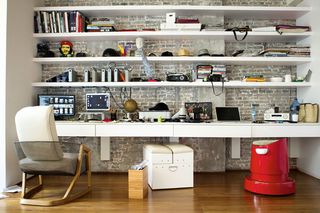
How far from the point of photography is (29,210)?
2961 millimetres

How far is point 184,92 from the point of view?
185 inches

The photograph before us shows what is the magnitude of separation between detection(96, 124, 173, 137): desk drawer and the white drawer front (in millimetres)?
1266

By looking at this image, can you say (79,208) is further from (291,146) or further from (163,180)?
(291,146)

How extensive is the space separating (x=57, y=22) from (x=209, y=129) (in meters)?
2.91

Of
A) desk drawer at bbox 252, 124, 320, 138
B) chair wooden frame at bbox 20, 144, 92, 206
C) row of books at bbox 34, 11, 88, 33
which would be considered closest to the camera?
chair wooden frame at bbox 20, 144, 92, 206

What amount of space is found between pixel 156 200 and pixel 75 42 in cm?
300

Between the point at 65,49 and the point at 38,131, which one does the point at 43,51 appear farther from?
the point at 38,131

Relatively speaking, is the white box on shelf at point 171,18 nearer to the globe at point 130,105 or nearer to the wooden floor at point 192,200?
the globe at point 130,105

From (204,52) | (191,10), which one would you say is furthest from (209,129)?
(191,10)

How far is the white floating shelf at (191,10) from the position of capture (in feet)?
14.4

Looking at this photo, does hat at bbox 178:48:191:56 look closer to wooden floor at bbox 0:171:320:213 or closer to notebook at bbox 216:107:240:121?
notebook at bbox 216:107:240:121

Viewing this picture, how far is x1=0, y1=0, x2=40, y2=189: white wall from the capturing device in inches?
149

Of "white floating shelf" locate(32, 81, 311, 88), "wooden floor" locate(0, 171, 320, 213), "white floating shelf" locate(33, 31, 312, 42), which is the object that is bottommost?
"wooden floor" locate(0, 171, 320, 213)

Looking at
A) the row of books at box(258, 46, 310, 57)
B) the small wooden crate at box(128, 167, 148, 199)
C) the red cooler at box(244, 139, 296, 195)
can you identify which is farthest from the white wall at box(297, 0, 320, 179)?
the small wooden crate at box(128, 167, 148, 199)
